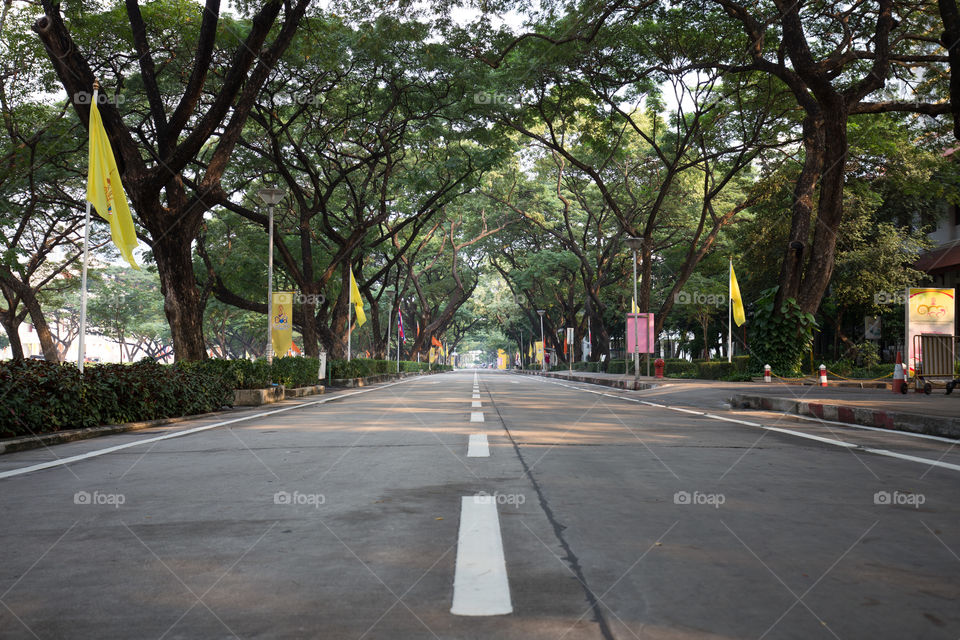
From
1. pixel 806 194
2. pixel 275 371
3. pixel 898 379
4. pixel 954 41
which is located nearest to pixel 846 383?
pixel 898 379

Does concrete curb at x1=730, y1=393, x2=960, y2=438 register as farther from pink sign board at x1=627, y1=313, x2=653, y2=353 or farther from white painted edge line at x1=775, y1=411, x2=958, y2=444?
Result: pink sign board at x1=627, y1=313, x2=653, y2=353

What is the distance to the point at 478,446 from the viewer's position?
7480 millimetres

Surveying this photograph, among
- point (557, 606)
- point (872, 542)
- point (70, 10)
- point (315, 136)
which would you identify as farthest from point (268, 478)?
point (315, 136)

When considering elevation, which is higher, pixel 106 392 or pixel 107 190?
pixel 107 190

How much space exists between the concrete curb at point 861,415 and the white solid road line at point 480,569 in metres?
7.49

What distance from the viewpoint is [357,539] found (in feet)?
12.1

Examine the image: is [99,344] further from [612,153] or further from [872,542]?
[872,542]

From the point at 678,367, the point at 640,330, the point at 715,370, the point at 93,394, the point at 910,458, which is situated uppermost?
the point at 640,330

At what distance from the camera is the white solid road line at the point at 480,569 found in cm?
269

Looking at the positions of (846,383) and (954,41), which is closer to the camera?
(954,41)

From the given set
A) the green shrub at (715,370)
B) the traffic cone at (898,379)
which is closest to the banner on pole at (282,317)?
the traffic cone at (898,379)

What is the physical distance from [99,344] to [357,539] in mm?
115541

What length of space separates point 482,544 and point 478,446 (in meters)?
3.95

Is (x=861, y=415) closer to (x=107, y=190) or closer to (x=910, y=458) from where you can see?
(x=910, y=458)
